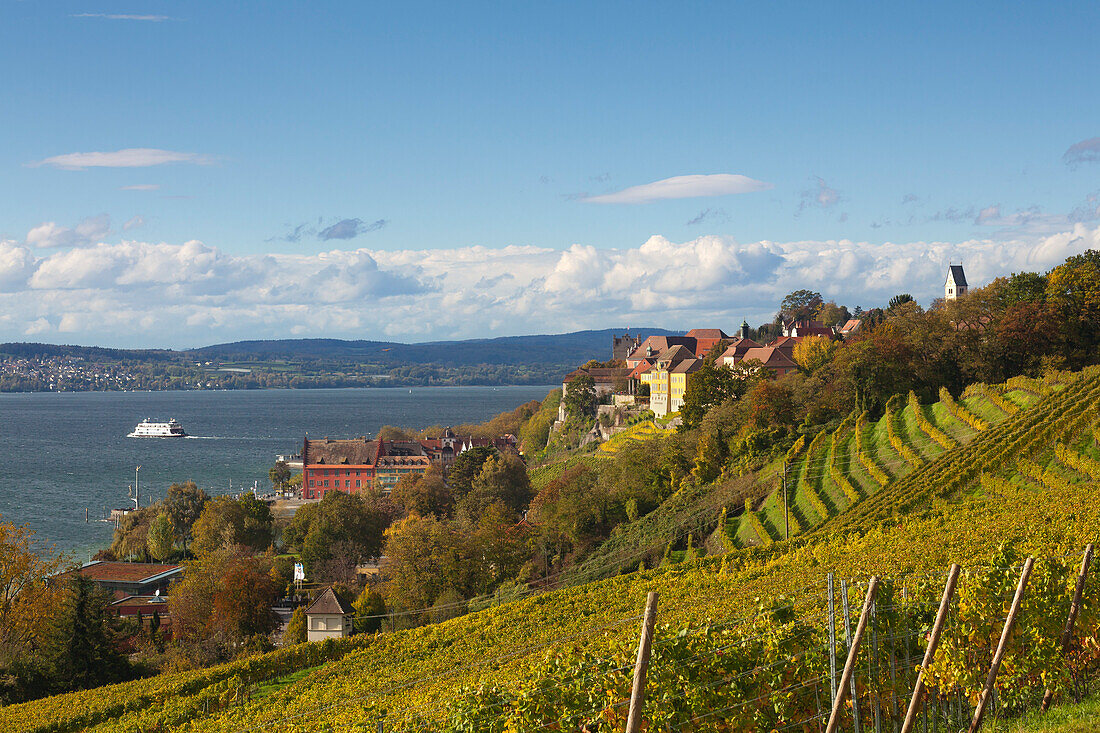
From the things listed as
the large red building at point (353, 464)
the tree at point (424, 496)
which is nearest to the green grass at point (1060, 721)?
the tree at point (424, 496)

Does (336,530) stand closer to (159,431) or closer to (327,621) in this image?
(327,621)

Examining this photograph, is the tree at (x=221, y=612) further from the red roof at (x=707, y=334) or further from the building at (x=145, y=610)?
the red roof at (x=707, y=334)

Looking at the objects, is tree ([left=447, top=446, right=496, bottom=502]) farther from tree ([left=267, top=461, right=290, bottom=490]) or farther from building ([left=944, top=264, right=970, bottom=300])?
building ([left=944, top=264, right=970, bottom=300])

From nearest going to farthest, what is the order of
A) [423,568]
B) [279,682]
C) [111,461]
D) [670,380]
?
1. [279,682]
2. [423,568]
3. [670,380]
4. [111,461]

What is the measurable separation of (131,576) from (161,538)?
26.9 feet

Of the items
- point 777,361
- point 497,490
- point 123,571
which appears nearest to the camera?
point 123,571

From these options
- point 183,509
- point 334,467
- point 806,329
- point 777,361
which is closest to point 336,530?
point 183,509

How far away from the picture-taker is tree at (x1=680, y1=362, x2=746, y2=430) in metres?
58.0

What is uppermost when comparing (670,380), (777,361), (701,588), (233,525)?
(777,361)

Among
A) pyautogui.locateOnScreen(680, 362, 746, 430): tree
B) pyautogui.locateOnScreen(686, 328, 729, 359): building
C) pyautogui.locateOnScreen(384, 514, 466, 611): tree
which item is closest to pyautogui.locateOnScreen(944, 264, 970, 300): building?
pyautogui.locateOnScreen(686, 328, 729, 359): building

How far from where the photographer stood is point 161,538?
62000 mm

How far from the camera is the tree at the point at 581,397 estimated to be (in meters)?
91.7

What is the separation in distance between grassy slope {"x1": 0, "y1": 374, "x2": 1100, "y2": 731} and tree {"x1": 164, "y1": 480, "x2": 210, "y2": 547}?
132 feet

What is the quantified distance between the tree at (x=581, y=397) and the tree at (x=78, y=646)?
62.8m
